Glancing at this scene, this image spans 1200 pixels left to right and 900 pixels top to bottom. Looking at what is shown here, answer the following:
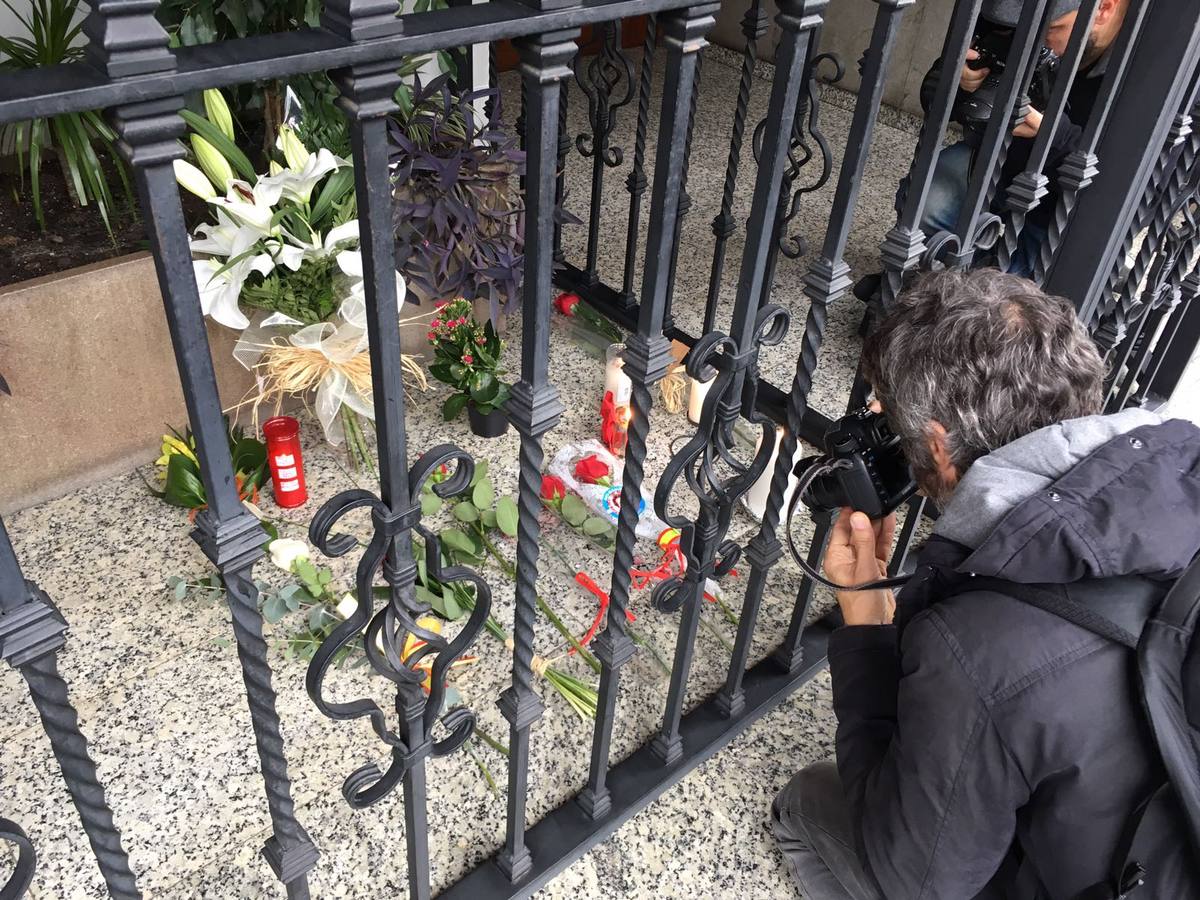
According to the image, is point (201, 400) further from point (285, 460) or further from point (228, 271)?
point (285, 460)

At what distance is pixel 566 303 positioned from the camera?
311 centimetres

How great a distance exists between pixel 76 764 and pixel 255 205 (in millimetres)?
1296


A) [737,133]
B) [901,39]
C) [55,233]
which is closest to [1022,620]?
[737,133]

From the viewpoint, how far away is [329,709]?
1.08 m

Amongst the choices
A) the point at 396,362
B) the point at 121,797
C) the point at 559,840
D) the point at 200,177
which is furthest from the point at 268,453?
the point at 396,362

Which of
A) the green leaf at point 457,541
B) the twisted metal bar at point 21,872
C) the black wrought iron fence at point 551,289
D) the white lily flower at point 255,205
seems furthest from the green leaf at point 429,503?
the twisted metal bar at point 21,872

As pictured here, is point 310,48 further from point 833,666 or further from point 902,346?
point 833,666

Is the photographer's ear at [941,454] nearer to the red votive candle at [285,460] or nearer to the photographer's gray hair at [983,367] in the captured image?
the photographer's gray hair at [983,367]

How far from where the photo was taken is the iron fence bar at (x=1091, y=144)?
60.5 inches

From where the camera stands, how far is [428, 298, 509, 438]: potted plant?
254 cm

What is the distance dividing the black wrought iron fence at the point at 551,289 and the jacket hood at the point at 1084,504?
0.34 metres

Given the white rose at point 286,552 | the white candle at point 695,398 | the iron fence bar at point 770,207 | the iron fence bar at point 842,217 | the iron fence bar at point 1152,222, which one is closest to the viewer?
the iron fence bar at point 770,207

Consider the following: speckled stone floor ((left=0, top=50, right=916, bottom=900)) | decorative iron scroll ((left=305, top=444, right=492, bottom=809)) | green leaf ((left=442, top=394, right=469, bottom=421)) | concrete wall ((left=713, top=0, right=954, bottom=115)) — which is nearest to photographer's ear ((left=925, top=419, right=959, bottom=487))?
decorative iron scroll ((left=305, top=444, right=492, bottom=809))

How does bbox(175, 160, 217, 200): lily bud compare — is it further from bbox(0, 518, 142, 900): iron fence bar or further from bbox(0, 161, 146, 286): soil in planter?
bbox(0, 518, 142, 900): iron fence bar
